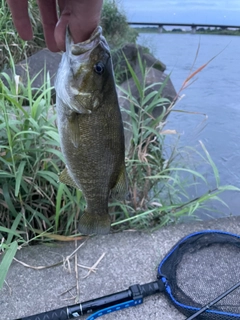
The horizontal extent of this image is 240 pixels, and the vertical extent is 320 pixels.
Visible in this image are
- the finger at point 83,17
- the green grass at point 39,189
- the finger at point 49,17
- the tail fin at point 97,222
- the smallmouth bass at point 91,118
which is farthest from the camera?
the green grass at point 39,189

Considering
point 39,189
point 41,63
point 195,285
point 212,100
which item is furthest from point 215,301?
point 41,63

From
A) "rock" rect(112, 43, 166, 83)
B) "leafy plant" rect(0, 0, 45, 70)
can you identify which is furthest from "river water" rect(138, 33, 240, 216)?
"leafy plant" rect(0, 0, 45, 70)

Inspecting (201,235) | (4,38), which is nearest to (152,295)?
(201,235)

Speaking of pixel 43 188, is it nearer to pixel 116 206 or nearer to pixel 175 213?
pixel 116 206

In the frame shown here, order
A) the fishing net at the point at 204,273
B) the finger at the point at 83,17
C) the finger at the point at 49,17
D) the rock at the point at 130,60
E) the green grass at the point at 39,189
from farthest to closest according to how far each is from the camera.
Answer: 1. the rock at the point at 130,60
2. the green grass at the point at 39,189
3. the fishing net at the point at 204,273
4. the finger at the point at 49,17
5. the finger at the point at 83,17

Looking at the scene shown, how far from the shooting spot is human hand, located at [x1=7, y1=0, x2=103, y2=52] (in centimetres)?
117

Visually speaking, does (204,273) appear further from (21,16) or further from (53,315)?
(21,16)

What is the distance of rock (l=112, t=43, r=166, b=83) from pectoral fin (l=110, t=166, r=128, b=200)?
3.18 m

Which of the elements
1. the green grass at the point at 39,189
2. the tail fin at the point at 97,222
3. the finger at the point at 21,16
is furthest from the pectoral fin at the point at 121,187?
the green grass at the point at 39,189

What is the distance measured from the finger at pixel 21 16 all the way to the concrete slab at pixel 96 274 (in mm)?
1436

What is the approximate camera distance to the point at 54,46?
1.60 metres

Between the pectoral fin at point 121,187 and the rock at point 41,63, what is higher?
the pectoral fin at point 121,187

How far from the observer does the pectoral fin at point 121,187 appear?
161 centimetres

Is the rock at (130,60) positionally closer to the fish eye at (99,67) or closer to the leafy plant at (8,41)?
the leafy plant at (8,41)
